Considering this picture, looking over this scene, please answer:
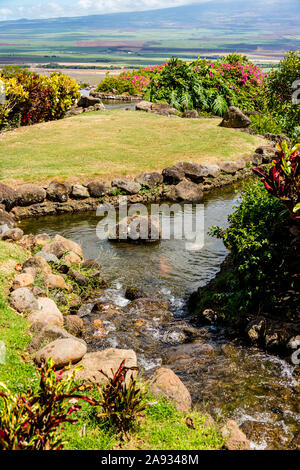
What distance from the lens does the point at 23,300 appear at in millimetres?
8109

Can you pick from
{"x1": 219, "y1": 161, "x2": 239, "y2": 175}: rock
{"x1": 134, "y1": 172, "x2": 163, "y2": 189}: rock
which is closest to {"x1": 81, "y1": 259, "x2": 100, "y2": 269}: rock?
{"x1": 134, "y1": 172, "x2": 163, "y2": 189}: rock

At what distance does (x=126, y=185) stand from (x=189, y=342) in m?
9.59

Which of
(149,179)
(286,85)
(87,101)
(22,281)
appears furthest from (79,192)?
(87,101)

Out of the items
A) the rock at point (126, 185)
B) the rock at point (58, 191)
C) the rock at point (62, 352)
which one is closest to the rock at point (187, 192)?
the rock at point (126, 185)

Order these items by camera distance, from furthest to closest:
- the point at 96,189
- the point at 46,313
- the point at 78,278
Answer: the point at 96,189 < the point at 78,278 < the point at 46,313

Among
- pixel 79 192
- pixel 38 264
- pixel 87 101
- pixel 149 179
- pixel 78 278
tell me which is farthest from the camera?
pixel 87 101

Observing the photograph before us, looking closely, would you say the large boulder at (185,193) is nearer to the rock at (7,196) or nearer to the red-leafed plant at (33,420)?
the rock at (7,196)

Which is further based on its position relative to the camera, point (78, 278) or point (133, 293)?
point (78, 278)

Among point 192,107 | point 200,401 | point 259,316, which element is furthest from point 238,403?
point 192,107

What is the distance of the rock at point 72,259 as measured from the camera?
11.1 meters

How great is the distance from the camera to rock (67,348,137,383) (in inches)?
248

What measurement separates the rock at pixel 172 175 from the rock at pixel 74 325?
10019 mm

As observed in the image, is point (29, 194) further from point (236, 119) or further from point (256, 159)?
point (236, 119)

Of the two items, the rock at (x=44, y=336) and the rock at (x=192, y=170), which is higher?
the rock at (x=192, y=170)
